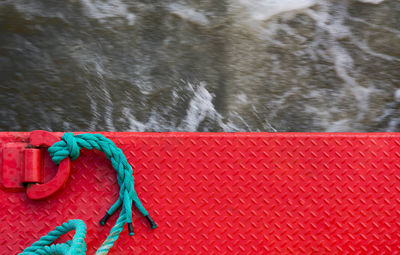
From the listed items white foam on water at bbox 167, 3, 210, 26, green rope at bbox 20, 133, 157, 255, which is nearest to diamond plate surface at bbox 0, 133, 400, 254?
green rope at bbox 20, 133, 157, 255

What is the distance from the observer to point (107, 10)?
5.63ft

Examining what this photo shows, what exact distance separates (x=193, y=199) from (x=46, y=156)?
0.55 metres

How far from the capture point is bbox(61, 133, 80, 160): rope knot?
1249 mm

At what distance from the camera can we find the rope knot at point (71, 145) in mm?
1249

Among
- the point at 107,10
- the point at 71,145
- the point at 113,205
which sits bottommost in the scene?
the point at 113,205

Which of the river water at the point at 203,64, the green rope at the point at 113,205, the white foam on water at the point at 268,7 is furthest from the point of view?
the white foam on water at the point at 268,7

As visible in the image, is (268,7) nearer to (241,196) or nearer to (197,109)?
(197,109)

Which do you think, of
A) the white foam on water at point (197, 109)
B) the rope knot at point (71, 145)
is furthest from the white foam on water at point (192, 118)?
the rope knot at point (71, 145)

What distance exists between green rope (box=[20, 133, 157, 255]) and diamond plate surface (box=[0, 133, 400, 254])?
46 mm

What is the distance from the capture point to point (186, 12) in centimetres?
A: 173

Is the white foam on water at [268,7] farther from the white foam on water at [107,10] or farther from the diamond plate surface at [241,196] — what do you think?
the diamond plate surface at [241,196]

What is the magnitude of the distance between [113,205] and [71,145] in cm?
26

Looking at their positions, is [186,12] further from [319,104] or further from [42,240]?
[42,240]

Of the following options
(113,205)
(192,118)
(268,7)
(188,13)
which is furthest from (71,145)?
(268,7)
